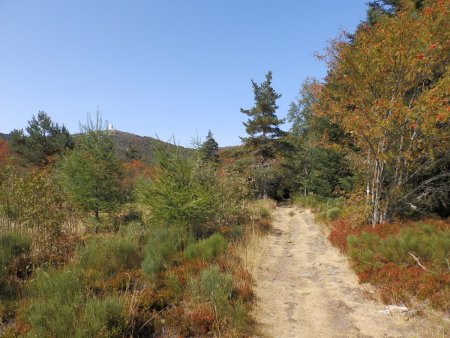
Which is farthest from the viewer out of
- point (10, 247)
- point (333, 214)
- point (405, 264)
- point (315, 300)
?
point (333, 214)

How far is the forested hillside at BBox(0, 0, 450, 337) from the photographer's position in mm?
4953

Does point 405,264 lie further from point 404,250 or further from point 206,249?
point 206,249

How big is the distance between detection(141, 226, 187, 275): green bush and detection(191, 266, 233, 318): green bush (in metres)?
1.29

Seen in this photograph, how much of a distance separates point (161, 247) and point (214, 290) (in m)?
2.65

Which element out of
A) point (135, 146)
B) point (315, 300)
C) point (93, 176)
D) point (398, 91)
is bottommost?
point (315, 300)

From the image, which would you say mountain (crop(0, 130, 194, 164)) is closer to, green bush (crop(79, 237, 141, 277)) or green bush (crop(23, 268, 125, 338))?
green bush (crop(79, 237, 141, 277))

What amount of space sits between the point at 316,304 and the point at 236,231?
481cm

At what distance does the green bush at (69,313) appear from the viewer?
405 centimetres

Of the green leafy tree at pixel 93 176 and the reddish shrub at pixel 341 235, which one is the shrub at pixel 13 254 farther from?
the reddish shrub at pixel 341 235

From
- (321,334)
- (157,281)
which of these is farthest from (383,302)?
(157,281)

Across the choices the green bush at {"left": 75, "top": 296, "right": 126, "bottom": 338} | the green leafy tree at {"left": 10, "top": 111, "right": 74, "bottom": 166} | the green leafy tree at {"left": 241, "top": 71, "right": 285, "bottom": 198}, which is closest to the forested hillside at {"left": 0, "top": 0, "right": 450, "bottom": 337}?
the green bush at {"left": 75, "top": 296, "right": 126, "bottom": 338}

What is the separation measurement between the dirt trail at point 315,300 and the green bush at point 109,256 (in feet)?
10.3

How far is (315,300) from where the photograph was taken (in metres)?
6.14

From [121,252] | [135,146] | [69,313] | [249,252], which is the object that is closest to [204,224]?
[249,252]
